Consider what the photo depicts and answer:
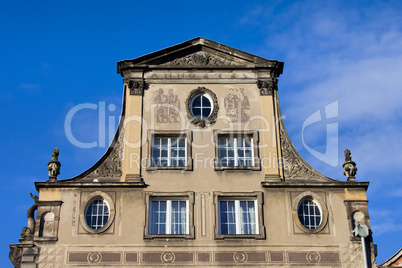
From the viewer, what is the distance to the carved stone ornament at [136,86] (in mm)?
26656

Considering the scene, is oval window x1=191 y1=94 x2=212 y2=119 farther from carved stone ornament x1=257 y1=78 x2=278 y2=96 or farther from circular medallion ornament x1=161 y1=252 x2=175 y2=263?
circular medallion ornament x1=161 y1=252 x2=175 y2=263

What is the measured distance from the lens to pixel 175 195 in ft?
80.5

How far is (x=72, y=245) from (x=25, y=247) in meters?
1.72

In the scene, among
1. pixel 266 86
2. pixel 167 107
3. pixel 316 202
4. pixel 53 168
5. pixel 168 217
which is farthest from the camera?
pixel 266 86

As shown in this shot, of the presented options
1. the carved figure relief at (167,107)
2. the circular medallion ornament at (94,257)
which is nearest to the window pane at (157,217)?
the circular medallion ornament at (94,257)

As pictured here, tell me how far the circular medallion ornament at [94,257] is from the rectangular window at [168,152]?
13.8 ft

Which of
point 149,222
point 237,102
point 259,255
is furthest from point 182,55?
point 259,255

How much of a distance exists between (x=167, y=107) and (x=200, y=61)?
2687 mm

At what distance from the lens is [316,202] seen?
2475 cm

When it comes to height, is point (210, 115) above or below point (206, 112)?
below

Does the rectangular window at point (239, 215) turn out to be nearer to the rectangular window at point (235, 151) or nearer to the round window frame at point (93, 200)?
the rectangular window at point (235, 151)

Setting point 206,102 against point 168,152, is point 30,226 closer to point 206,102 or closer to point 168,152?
point 168,152

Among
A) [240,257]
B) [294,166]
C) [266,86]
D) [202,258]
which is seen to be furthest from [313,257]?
[266,86]

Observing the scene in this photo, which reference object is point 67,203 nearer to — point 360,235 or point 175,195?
point 175,195
